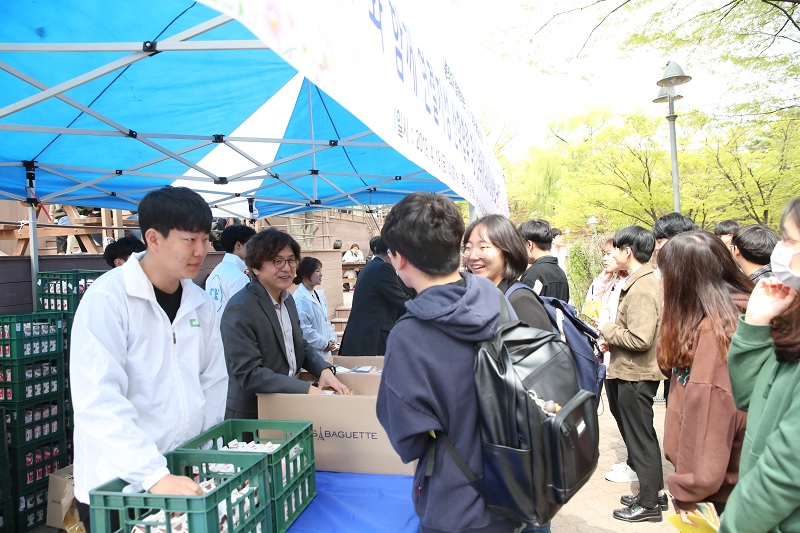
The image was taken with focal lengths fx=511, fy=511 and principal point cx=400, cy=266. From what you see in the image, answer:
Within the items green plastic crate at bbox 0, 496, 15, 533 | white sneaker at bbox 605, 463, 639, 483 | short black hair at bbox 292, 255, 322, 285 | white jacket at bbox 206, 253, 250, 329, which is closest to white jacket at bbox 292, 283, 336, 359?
short black hair at bbox 292, 255, 322, 285

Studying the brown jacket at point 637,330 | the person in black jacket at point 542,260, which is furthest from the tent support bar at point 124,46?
the brown jacket at point 637,330

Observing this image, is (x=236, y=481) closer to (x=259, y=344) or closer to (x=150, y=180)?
(x=259, y=344)

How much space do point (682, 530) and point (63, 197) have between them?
5.40 metres

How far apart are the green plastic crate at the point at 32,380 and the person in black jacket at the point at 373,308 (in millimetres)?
2167

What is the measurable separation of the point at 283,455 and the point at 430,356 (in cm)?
70

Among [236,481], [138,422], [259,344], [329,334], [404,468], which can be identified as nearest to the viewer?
[236,481]

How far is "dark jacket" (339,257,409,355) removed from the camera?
4.18 metres

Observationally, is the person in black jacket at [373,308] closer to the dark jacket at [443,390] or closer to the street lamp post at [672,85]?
the dark jacket at [443,390]

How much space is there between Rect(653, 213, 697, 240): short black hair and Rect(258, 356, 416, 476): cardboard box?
3.24 metres

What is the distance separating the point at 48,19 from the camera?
2.25 m

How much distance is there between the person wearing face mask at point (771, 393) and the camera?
1.18 metres

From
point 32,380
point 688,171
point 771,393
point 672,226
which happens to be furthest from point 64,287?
point 688,171

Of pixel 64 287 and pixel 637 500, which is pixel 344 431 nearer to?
pixel 637 500

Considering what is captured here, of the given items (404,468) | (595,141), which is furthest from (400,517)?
(595,141)
